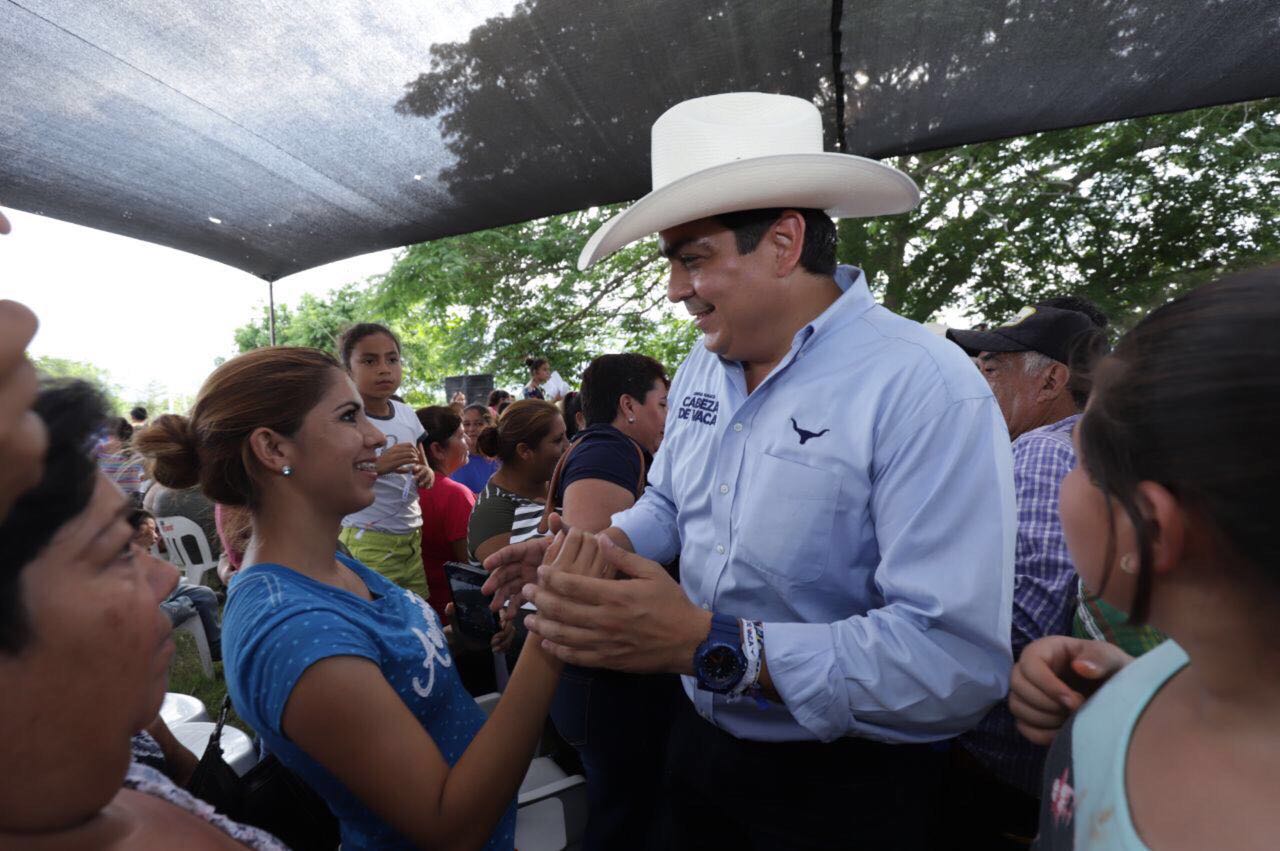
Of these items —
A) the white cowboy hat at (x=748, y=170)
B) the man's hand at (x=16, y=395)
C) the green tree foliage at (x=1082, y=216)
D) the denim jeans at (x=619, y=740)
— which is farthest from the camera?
the green tree foliage at (x=1082, y=216)

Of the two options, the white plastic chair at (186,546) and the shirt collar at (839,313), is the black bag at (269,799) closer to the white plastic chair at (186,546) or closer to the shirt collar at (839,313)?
the shirt collar at (839,313)

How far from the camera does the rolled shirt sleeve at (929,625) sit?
133 centimetres

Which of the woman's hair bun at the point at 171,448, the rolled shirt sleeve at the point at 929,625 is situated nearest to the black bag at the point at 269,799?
the woman's hair bun at the point at 171,448

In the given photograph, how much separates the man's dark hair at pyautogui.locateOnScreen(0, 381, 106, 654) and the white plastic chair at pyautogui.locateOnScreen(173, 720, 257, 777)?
2.21 metres

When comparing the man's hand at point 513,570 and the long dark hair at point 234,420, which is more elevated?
the long dark hair at point 234,420

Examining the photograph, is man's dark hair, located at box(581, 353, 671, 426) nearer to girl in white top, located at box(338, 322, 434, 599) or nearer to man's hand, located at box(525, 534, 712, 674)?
girl in white top, located at box(338, 322, 434, 599)

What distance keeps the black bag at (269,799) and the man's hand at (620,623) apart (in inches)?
30.6

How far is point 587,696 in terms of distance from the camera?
2.55 metres

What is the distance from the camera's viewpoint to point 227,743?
254 centimetres

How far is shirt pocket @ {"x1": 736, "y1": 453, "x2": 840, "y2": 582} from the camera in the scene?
4.96 ft

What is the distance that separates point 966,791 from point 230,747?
273cm

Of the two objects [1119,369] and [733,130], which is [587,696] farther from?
[1119,369]

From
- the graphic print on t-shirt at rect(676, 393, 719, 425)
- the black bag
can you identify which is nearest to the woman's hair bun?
the black bag

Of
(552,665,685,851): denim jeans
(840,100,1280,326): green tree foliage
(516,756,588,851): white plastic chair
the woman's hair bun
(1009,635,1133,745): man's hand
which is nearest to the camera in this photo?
(1009,635,1133,745): man's hand
